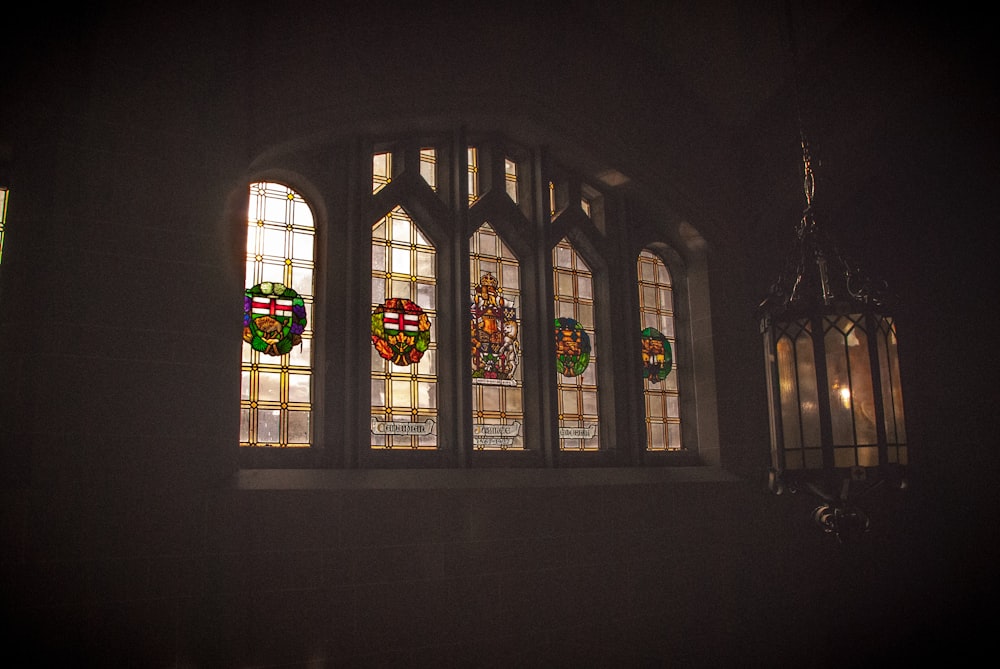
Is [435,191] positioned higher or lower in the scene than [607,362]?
higher

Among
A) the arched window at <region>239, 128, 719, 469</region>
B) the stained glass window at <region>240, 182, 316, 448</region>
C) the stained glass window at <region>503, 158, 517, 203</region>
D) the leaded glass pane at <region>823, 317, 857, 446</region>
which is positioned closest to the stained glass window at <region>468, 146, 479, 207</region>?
the arched window at <region>239, 128, 719, 469</region>

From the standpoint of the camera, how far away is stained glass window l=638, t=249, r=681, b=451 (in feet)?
17.6

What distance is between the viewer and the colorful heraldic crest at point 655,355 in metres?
5.36

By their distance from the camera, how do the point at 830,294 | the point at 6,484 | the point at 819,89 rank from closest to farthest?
the point at 830,294 < the point at 6,484 < the point at 819,89

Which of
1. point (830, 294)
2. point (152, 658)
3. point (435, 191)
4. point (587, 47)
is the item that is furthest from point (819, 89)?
point (152, 658)

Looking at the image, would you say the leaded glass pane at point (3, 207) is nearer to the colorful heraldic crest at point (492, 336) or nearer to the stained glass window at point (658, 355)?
the colorful heraldic crest at point (492, 336)

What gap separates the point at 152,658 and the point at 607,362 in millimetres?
2970

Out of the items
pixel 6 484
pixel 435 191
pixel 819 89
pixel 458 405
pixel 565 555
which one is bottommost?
pixel 565 555

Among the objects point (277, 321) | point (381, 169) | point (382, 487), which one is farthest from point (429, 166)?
point (382, 487)

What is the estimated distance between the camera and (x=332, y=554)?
3.81 meters

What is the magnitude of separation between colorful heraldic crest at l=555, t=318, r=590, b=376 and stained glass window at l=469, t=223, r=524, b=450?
12.0 inches

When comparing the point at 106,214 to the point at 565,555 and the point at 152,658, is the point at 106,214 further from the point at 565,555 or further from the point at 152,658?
the point at 565,555

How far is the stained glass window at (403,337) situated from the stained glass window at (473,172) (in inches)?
20.1

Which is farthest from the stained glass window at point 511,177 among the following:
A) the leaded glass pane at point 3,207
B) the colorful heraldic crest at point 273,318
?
the leaded glass pane at point 3,207
